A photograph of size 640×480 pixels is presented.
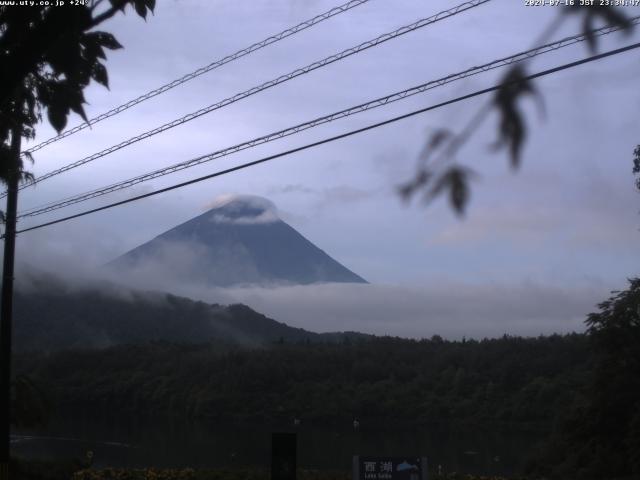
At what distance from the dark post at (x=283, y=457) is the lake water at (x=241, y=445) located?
1094 centimetres

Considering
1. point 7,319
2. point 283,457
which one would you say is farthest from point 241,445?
point 283,457

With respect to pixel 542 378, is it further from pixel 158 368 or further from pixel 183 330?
pixel 183 330

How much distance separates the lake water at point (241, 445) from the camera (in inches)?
971

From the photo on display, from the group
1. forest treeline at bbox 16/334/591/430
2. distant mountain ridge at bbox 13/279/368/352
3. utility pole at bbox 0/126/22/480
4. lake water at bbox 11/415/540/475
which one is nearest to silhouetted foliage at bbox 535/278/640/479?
lake water at bbox 11/415/540/475

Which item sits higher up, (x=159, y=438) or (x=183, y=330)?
(x=183, y=330)

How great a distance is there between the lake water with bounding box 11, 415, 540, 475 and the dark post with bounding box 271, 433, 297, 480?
10941mm

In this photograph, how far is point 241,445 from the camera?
29219 mm

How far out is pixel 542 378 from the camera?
129 feet

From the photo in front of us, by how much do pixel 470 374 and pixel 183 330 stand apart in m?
45.2

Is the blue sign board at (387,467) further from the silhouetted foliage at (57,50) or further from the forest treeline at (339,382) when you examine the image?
the forest treeline at (339,382)

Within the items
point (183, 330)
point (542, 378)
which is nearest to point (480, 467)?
point (542, 378)

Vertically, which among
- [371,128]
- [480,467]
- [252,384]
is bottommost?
[480,467]

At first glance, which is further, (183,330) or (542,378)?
(183,330)

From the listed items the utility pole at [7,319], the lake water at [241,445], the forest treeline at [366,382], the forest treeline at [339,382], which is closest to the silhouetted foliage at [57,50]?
the utility pole at [7,319]
